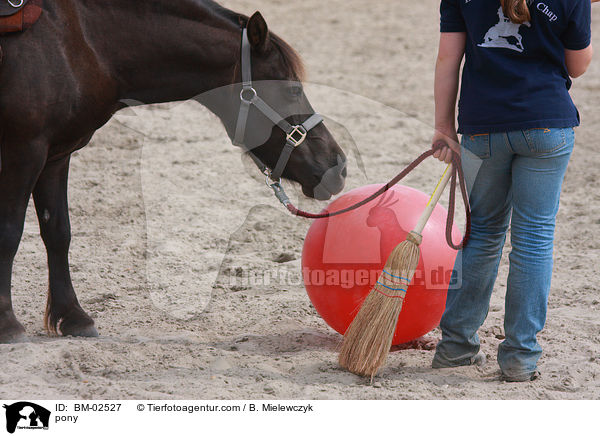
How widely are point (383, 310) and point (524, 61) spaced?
1.18m

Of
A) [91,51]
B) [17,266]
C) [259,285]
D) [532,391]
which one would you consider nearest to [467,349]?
[532,391]

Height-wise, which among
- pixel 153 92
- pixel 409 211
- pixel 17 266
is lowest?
pixel 17 266

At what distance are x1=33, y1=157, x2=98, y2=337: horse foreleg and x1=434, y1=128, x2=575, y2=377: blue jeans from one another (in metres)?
1.85

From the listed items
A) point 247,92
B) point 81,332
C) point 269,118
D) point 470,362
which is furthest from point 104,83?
point 470,362

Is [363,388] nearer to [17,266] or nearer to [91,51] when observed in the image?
[91,51]

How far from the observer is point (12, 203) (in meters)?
3.38

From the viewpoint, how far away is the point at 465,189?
3154mm

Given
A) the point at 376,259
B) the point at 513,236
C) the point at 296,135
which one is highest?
the point at 296,135

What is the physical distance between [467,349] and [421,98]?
5606mm

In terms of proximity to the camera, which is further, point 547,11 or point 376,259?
point 376,259

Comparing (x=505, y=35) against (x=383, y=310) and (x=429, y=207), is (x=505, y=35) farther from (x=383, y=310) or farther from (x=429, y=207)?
(x=383, y=310)

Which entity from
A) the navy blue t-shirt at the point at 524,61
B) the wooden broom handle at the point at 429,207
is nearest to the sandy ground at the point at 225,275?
the wooden broom handle at the point at 429,207

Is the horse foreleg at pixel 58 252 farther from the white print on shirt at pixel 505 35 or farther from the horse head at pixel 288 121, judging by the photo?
the white print on shirt at pixel 505 35

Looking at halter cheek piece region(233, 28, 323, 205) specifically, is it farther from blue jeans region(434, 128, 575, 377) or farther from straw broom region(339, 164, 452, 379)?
blue jeans region(434, 128, 575, 377)
